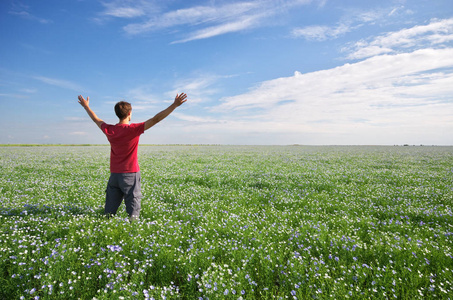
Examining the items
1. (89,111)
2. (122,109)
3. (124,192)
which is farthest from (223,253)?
(89,111)

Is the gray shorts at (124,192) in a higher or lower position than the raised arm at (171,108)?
lower

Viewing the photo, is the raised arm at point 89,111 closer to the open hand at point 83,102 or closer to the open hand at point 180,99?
the open hand at point 83,102

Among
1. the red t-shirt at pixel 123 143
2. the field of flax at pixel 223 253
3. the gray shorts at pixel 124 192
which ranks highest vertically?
the red t-shirt at pixel 123 143

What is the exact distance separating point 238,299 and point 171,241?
227 centimetres

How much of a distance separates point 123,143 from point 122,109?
2.92 feet

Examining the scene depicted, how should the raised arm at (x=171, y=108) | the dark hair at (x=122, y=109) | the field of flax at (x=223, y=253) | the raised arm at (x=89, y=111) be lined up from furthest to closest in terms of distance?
the raised arm at (x=89, y=111) < the dark hair at (x=122, y=109) < the raised arm at (x=171, y=108) < the field of flax at (x=223, y=253)

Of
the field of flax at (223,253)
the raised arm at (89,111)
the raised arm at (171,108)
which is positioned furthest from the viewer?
the raised arm at (89,111)

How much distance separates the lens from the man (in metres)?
5.62

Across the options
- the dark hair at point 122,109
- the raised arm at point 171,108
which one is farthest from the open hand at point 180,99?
the dark hair at point 122,109

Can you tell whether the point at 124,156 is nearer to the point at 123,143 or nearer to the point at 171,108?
the point at 123,143

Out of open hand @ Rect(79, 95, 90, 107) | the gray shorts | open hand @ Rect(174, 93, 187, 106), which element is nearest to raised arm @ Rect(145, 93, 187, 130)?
open hand @ Rect(174, 93, 187, 106)

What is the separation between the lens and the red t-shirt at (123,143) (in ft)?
18.3

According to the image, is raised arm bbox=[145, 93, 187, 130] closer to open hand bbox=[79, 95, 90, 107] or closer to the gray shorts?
the gray shorts

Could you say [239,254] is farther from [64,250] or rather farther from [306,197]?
[306,197]
